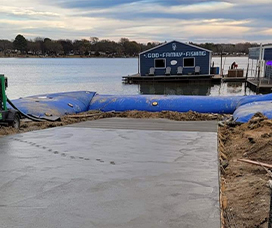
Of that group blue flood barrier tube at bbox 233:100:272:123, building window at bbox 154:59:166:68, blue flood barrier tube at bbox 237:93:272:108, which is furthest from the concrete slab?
building window at bbox 154:59:166:68

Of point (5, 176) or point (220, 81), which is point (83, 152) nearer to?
point (5, 176)

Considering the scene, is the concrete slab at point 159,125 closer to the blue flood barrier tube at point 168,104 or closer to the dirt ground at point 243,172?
the dirt ground at point 243,172

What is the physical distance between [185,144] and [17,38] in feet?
379

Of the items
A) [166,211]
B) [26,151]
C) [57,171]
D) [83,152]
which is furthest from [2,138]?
[166,211]

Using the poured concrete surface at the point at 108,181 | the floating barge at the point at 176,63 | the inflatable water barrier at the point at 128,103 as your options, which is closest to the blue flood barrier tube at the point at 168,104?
the inflatable water barrier at the point at 128,103

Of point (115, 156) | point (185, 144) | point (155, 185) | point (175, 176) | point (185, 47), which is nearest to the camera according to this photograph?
point (155, 185)

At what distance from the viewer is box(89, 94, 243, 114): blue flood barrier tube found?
1159cm

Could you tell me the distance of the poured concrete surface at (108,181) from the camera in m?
3.22

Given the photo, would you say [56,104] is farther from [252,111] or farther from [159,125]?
[252,111]

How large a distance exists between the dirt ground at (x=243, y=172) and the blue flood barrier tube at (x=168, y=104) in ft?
10.1

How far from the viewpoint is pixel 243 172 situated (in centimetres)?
462

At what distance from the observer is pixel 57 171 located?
4.60 meters

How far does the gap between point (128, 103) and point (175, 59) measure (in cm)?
1982

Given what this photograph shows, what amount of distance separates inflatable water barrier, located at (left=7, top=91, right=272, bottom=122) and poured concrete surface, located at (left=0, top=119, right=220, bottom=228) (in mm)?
3989
